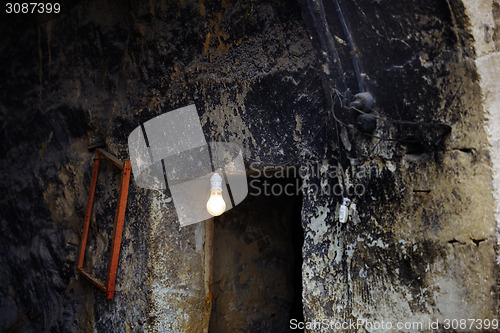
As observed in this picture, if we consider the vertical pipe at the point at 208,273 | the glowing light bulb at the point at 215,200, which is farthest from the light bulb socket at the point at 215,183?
the vertical pipe at the point at 208,273

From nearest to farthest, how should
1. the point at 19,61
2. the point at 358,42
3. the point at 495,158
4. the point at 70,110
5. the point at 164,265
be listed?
the point at 495,158 < the point at 358,42 < the point at 164,265 < the point at 70,110 < the point at 19,61

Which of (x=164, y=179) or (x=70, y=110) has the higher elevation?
(x=70, y=110)

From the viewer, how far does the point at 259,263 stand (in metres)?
3.72

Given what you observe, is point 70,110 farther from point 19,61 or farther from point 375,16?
point 375,16

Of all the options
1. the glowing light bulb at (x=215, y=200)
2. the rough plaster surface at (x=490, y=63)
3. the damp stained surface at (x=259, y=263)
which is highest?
the rough plaster surface at (x=490, y=63)

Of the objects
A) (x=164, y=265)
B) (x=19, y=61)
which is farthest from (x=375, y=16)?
(x=19, y=61)

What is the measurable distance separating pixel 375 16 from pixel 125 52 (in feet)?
5.69

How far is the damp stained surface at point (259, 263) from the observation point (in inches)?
140

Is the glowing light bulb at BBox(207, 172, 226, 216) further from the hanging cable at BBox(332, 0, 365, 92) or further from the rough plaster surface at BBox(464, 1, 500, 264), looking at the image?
the rough plaster surface at BBox(464, 1, 500, 264)

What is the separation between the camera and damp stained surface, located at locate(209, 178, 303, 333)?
3561 mm

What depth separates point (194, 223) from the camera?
301cm

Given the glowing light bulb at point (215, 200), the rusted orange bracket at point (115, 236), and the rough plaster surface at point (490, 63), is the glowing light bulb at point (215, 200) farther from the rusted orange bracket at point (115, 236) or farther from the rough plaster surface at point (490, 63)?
the rough plaster surface at point (490, 63)

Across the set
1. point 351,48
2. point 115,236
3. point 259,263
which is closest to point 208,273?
point 115,236

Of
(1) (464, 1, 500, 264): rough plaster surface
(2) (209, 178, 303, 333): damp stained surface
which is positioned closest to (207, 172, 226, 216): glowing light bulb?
(2) (209, 178, 303, 333): damp stained surface
